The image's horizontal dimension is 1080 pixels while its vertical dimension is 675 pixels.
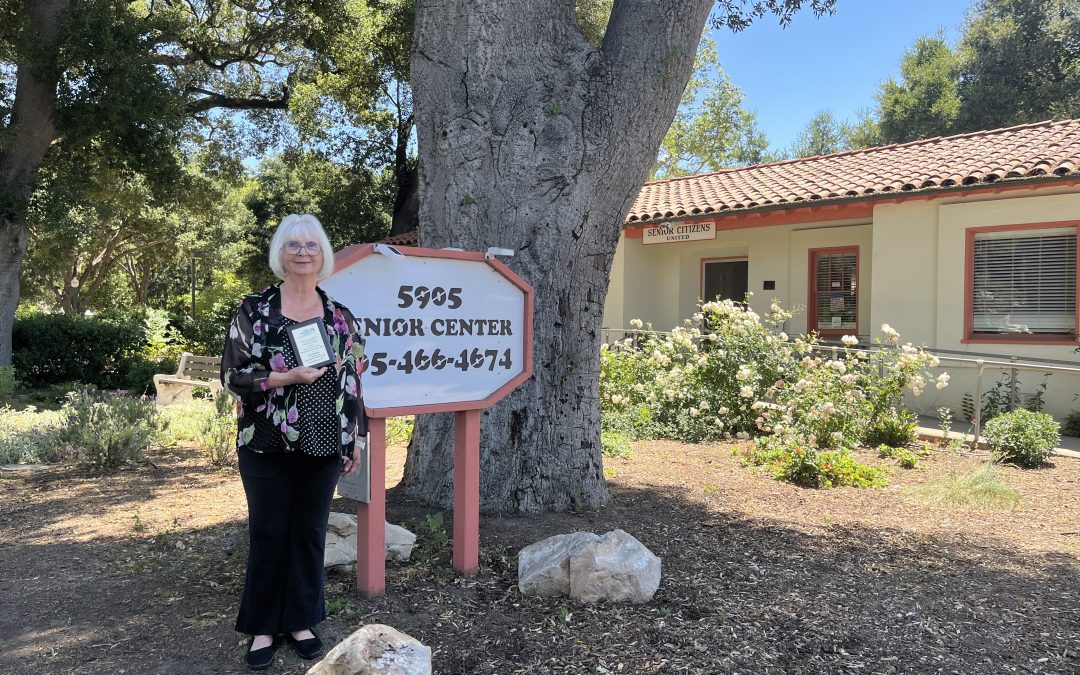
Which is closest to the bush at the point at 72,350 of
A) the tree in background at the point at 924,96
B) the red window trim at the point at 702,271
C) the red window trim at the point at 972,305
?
the red window trim at the point at 702,271

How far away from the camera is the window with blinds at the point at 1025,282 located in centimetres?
962

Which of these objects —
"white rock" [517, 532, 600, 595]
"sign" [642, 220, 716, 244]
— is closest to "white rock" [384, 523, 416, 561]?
"white rock" [517, 532, 600, 595]

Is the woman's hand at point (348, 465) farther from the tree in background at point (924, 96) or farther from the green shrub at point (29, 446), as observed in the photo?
the tree in background at point (924, 96)

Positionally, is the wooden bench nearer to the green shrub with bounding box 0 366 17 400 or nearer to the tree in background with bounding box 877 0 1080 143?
the green shrub with bounding box 0 366 17 400

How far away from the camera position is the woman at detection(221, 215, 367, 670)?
2.78 metres

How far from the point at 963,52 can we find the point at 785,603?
3036 cm

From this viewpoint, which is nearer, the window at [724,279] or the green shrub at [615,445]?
the green shrub at [615,445]

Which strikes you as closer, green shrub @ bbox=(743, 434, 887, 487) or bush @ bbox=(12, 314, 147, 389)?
green shrub @ bbox=(743, 434, 887, 487)

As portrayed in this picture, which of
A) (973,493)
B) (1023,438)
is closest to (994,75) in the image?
(1023,438)

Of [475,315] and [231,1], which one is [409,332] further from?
[231,1]

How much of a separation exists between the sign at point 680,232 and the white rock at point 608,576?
947cm

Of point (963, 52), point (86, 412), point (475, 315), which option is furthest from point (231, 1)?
point (963, 52)

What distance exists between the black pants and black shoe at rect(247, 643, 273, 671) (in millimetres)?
67

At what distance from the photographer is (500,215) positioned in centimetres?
446
